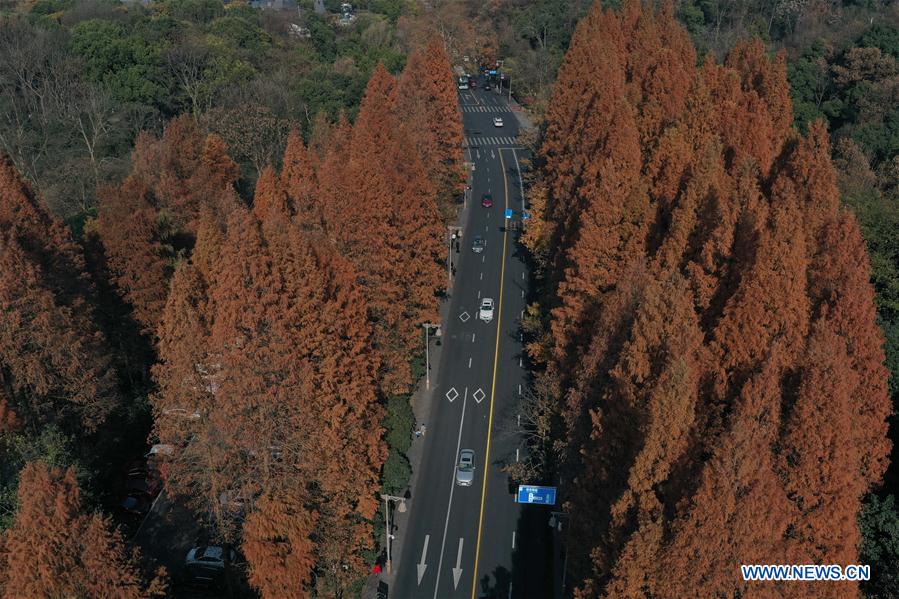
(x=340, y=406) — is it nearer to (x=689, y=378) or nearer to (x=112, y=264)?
(x=689, y=378)

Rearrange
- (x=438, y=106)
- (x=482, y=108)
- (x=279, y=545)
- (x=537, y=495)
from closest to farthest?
(x=279, y=545) < (x=537, y=495) < (x=438, y=106) < (x=482, y=108)

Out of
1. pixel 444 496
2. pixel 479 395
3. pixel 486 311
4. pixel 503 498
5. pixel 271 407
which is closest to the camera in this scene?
pixel 271 407

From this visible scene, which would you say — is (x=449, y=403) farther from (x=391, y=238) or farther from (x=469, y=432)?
(x=391, y=238)

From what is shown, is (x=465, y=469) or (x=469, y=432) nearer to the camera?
(x=465, y=469)

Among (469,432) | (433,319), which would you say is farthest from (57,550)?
(433,319)

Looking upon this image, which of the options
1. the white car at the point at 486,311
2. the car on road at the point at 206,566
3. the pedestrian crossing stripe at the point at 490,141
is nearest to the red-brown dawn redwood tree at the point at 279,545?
the car on road at the point at 206,566

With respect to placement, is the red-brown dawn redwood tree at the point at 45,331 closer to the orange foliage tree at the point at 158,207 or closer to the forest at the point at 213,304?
the forest at the point at 213,304
